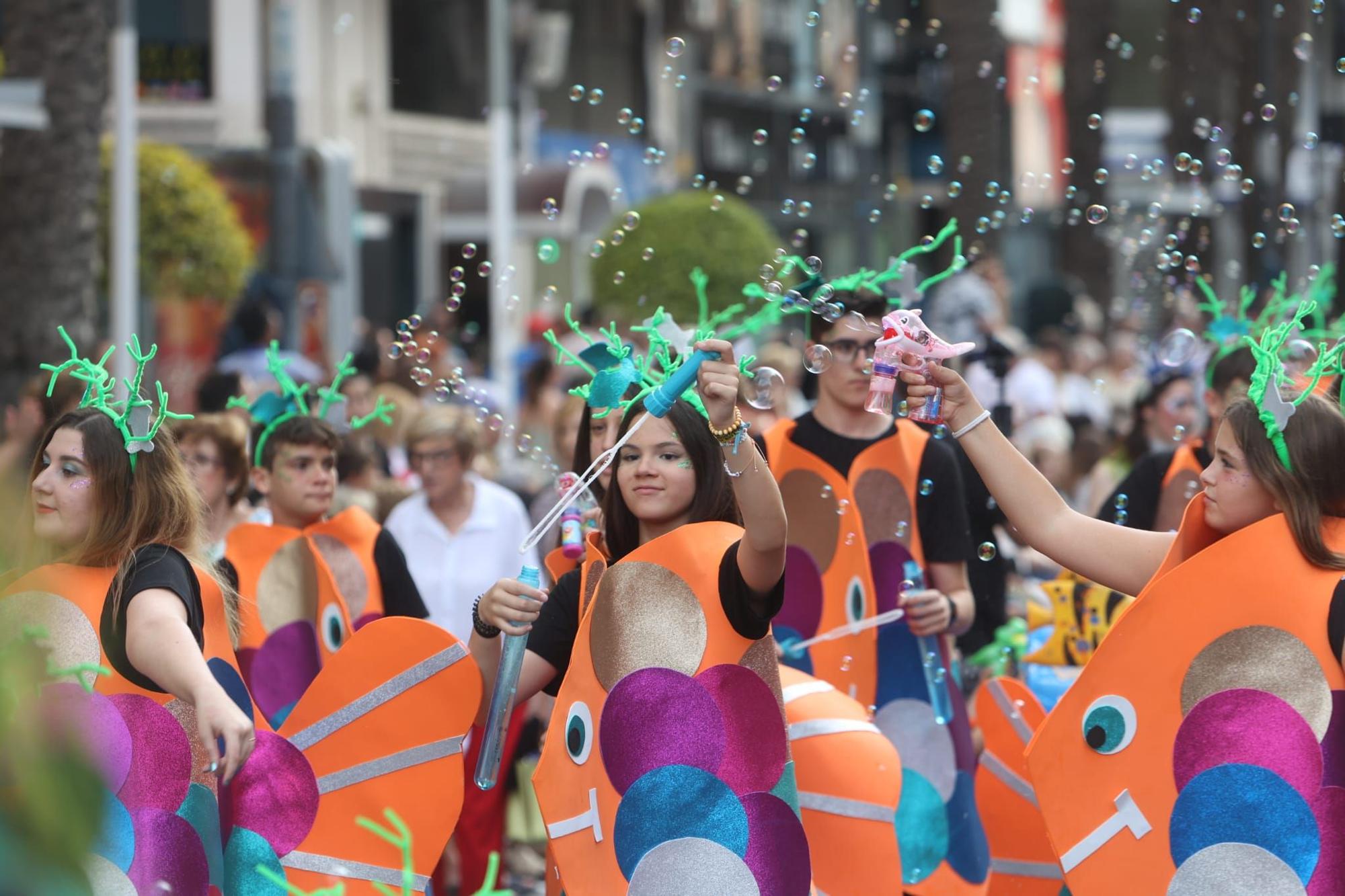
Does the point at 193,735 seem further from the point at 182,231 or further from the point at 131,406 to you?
the point at 182,231

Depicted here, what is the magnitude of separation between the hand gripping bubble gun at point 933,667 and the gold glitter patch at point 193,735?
2.12 meters

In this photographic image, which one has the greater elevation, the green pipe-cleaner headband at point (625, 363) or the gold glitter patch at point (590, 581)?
the green pipe-cleaner headband at point (625, 363)

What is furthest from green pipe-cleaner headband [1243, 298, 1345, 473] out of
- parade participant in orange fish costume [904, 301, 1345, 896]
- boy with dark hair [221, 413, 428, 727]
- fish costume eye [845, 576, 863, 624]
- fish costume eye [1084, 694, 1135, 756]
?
boy with dark hair [221, 413, 428, 727]

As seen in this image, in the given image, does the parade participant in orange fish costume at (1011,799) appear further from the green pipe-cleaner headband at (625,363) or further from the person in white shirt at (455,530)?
the person in white shirt at (455,530)

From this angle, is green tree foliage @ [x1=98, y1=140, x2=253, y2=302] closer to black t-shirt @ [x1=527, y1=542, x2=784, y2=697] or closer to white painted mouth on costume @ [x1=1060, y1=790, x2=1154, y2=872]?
black t-shirt @ [x1=527, y1=542, x2=784, y2=697]

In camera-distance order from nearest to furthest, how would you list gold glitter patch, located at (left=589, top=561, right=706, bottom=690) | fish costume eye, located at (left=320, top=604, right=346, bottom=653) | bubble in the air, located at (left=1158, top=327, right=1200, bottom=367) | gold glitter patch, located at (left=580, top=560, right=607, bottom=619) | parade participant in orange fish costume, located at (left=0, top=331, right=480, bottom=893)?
parade participant in orange fish costume, located at (left=0, top=331, right=480, bottom=893) → gold glitter patch, located at (left=589, top=561, right=706, bottom=690) → gold glitter patch, located at (left=580, top=560, right=607, bottom=619) → bubble in the air, located at (left=1158, top=327, right=1200, bottom=367) → fish costume eye, located at (left=320, top=604, right=346, bottom=653)

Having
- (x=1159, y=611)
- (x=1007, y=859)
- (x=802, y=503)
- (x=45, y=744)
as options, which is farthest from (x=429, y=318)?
(x=45, y=744)

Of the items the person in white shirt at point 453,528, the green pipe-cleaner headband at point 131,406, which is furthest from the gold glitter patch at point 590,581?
the person in white shirt at point 453,528

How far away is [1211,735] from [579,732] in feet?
3.77

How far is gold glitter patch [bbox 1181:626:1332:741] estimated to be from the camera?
10.9 ft

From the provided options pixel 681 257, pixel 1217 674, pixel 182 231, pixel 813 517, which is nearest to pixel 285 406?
pixel 813 517

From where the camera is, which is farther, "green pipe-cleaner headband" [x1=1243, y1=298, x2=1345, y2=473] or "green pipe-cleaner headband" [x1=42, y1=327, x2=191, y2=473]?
"green pipe-cleaner headband" [x1=42, y1=327, x2=191, y2=473]

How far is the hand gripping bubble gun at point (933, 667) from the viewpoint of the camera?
508 cm

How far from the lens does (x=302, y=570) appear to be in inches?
202
